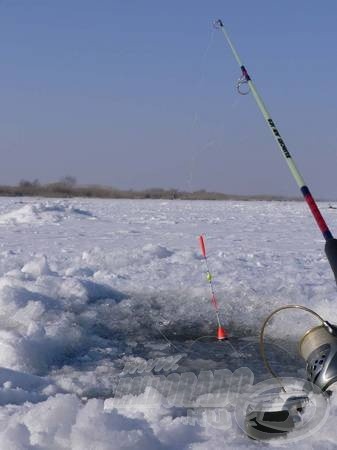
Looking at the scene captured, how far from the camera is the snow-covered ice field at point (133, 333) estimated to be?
2.23 meters

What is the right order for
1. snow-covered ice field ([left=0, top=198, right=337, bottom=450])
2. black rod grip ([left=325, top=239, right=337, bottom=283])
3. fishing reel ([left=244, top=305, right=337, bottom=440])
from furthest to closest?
black rod grip ([left=325, top=239, right=337, bottom=283]) → fishing reel ([left=244, top=305, right=337, bottom=440]) → snow-covered ice field ([left=0, top=198, right=337, bottom=450])

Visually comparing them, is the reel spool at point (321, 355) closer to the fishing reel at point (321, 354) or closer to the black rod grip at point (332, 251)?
the fishing reel at point (321, 354)

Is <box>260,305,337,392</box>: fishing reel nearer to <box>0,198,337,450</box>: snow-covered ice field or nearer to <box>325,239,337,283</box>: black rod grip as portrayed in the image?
<box>0,198,337,450</box>: snow-covered ice field

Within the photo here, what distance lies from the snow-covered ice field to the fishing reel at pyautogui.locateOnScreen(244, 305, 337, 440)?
0.08 m

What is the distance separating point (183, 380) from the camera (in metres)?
3.54

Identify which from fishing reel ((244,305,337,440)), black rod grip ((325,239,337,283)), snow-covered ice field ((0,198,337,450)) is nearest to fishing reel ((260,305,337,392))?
fishing reel ((244,305,337,440))

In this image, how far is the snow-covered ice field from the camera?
223 cm

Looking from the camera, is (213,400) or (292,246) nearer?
(213,400)

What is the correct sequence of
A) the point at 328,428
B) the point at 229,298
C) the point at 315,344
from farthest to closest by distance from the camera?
the point at 229,298 → the point at 315,344 → the point at 328,428

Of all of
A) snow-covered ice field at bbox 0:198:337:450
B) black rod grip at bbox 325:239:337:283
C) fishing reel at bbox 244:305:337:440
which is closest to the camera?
snow-covered ice field at bbox 0:198:337:450

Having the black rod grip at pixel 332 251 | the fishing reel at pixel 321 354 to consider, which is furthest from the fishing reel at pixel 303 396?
the black rod grip at pixel 332 251

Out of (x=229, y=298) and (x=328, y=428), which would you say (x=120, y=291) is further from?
(x=328, y=428)

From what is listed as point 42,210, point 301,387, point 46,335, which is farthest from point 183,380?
point 42,210

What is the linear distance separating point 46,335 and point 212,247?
19.1ft
